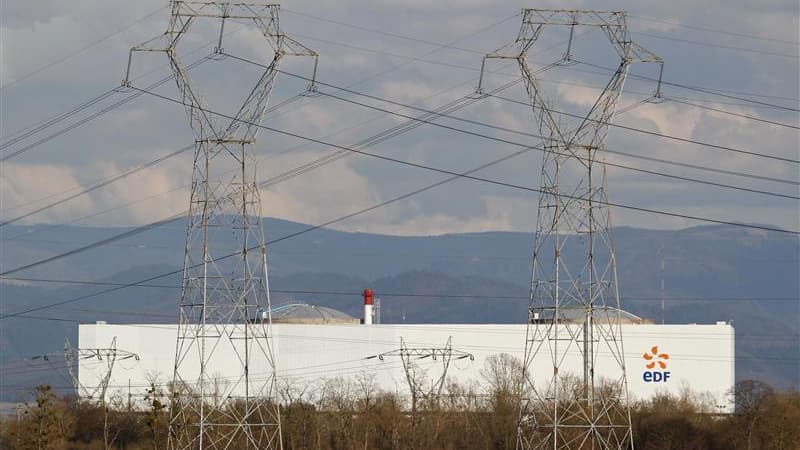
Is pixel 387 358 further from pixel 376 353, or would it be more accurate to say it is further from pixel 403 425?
pixel 403 425

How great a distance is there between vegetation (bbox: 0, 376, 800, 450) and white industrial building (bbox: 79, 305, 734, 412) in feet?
41.7

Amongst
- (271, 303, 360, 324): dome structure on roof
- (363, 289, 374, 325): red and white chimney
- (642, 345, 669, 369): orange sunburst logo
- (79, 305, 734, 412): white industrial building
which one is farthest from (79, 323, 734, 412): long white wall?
(363, 289, 374, 325): red and white chimney

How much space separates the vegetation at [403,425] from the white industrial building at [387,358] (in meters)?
12.7

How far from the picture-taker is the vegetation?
80.4 meters

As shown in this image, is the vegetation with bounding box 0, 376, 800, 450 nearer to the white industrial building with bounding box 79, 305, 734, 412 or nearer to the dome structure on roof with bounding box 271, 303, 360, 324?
the white industrial building with bounding box 79, 305, 734, 412

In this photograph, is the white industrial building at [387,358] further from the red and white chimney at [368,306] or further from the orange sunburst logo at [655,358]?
the red and white chimney at [368,306]

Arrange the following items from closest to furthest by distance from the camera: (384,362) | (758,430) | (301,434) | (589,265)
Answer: (589,265) → (758,430) → (301,434) → (384,362)

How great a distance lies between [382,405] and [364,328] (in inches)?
901

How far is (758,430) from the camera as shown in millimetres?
79500

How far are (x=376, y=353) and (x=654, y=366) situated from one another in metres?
23.0

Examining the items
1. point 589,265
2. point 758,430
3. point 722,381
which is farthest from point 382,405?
point 589,265

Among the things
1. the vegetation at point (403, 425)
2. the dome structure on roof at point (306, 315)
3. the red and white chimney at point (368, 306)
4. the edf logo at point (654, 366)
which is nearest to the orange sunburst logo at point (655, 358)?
the edf logo at point (654, 366)

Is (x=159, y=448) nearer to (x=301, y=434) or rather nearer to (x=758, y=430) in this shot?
(x=301, y=434)

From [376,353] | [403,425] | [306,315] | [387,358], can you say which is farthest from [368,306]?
[403,425]
